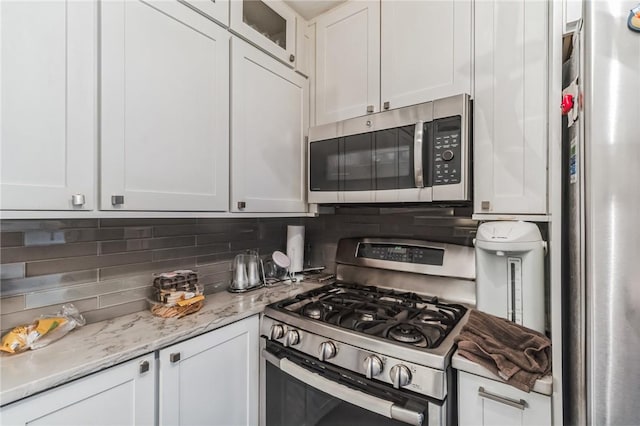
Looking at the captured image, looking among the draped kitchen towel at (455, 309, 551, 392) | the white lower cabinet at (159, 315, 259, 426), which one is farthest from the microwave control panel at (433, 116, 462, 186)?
the white lower cabinet at (159, 315, 259, 426)

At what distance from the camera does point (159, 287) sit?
53.5 inches

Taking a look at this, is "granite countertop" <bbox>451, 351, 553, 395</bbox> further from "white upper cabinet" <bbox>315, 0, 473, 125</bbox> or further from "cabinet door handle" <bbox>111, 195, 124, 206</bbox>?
"cabinet door handle" <bbox>111, 195, 124, 206</bbox>

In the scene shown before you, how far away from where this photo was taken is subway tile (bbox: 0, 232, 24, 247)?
1.03 meters

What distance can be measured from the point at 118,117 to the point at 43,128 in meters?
0.21

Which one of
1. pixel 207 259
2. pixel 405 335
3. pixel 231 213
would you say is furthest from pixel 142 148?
pixel 405 335

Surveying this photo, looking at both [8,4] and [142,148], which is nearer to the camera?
[8,4]

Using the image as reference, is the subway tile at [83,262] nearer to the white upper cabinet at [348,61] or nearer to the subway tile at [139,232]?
the subway tile at [139,232]

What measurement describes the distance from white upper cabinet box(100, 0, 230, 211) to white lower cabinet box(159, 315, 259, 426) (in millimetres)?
541

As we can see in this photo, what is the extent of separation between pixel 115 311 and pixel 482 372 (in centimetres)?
143

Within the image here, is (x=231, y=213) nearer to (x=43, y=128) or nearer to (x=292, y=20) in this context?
(x=43, y=128)

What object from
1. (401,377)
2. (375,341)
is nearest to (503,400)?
(401,377)

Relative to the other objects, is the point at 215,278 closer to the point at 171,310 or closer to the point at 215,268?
the point at 215,268

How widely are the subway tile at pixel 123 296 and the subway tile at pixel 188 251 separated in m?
0.15

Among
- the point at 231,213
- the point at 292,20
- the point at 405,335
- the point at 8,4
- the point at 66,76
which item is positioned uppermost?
the point at 292,20
